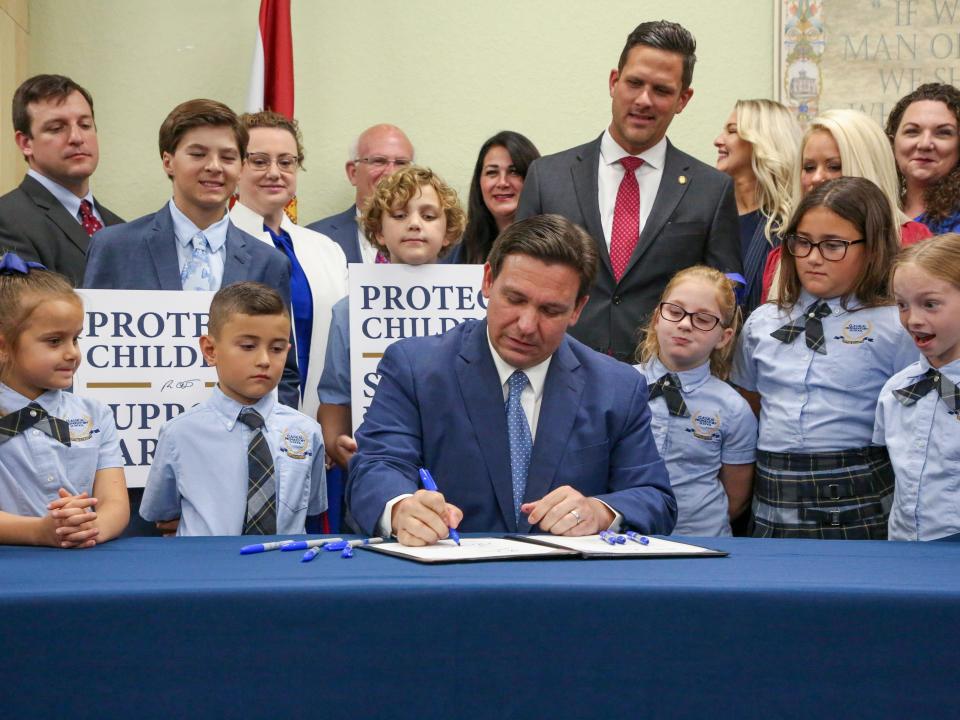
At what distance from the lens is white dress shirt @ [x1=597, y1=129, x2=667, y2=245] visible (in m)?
3.95

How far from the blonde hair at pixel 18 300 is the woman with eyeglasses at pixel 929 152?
2.87 meters

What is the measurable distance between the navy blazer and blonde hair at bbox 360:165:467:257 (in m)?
0.28

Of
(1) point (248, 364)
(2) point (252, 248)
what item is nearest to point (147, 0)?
(2) point (252, 248)

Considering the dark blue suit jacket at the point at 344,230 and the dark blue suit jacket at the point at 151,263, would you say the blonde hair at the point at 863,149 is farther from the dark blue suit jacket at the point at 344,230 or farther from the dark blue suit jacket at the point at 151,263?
the dark blue suit jacket at the point at 344,230

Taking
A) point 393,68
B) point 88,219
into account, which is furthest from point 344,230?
point 88,219

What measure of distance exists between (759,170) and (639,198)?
865mm

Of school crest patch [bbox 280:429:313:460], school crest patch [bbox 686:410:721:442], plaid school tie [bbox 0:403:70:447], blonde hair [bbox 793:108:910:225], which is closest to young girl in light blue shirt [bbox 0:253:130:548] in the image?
plaid school tie [bbox 0:403:70:447]

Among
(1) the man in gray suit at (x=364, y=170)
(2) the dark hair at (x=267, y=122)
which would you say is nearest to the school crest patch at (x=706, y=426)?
(2) the dark hair at (x=267, y=122)

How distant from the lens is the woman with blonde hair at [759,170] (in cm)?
433

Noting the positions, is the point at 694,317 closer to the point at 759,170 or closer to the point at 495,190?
the point at 759,170

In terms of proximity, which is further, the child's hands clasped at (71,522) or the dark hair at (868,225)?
the dark hair at (868,225)

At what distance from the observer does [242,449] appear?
10.1ft

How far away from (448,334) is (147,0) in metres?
3.90

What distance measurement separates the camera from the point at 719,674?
175 centimetres
